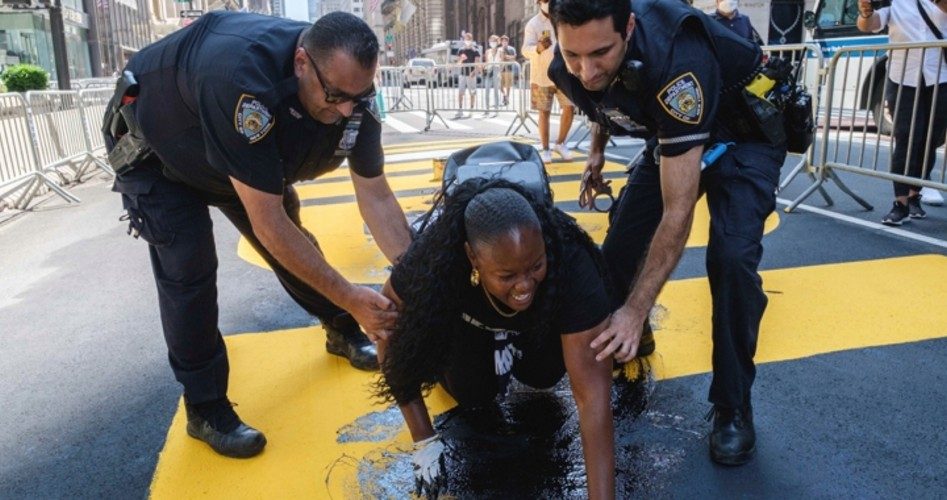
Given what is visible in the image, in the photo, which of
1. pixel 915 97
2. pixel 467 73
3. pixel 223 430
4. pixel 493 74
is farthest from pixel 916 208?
pixel 467 73

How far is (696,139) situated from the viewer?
7.14 feet

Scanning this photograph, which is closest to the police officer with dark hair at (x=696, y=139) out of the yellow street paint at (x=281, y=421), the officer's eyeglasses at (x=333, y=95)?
the officer's eyeglasses at (x=333, y=95)

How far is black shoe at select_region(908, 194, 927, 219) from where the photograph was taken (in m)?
5.30

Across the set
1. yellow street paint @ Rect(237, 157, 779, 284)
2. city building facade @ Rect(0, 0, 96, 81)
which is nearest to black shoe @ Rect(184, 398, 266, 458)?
yellow street paint @ Rect(237, 157, 779, 284)

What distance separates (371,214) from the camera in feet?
9.04

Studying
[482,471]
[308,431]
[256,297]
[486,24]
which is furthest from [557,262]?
[486,24]

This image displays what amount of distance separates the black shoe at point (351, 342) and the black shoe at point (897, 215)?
4027 millimetres

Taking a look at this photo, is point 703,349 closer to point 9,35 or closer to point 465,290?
point 465,290

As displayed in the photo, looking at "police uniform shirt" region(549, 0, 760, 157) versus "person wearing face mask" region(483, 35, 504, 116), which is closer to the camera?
"police uniform shirt" region(549, 0, 760, 157)

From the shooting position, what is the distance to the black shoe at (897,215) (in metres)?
5.09

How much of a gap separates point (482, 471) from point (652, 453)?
578mm

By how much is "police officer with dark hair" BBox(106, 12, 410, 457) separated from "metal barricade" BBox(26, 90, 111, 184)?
6061 millimetres

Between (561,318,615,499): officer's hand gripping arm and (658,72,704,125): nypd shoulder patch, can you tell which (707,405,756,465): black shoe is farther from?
(658,72,704,125): nypd shoulder patch

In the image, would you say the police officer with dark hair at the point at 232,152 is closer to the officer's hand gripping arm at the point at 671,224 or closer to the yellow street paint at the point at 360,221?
the officer's hand gripping arm at the point at 671,224
